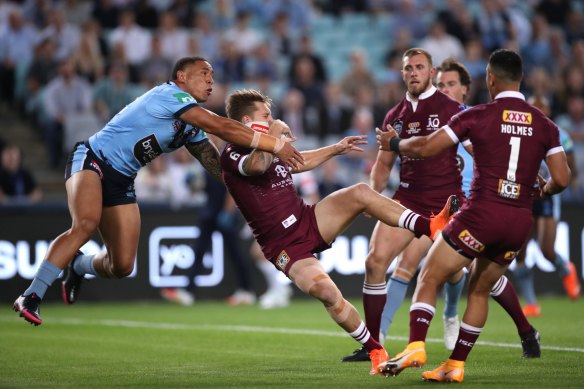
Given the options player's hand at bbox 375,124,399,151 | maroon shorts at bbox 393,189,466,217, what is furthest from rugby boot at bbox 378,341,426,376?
maroon shorts at bbox 393,189,466,217

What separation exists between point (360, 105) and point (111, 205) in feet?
33.6

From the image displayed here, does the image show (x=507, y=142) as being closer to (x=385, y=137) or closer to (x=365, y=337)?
(x=385, y=137)

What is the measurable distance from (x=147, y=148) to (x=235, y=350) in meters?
2.31

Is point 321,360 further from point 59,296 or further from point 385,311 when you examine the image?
point 59,296

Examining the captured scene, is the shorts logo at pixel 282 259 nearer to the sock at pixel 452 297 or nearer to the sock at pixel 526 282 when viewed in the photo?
the sock at pixel 452 297

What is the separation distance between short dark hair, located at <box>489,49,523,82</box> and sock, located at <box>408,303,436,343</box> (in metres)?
1.79

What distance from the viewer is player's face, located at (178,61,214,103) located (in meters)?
9.18

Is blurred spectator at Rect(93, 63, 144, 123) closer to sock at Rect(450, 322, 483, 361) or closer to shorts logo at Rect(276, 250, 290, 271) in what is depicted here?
shorts logo at Rect(276, 250, 290, 271)

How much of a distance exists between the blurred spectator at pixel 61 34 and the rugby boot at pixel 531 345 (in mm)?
12330

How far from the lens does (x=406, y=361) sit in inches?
297

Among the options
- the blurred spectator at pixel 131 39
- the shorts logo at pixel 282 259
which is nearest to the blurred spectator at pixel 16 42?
the blurred spectator at pixel 131 39

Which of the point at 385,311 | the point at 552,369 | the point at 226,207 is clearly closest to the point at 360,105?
the point at 226,207

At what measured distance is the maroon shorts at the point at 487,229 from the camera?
24.8 ft

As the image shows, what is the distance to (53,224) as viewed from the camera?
15719 millimetres
